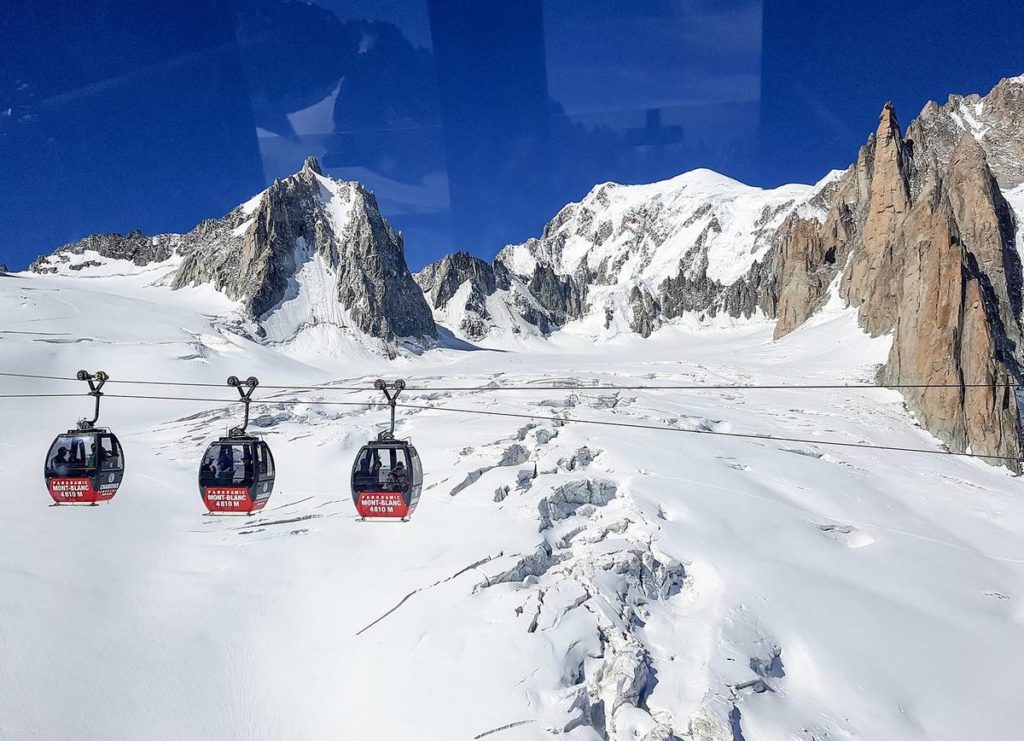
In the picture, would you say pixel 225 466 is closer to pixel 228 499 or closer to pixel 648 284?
pixel 228 499

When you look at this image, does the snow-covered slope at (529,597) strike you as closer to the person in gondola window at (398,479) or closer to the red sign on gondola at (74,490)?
the red sign on gondola at (74,490)

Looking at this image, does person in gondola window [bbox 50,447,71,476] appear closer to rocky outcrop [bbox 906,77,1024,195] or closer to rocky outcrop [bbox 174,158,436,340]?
rocky outcrop [bbox 174,158,436,340]

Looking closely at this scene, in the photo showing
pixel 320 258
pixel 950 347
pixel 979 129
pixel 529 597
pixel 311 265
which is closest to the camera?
pixel 529 597

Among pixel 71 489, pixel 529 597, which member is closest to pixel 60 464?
pixel 71 489

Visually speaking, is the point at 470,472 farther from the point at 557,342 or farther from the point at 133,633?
the point at 557,342

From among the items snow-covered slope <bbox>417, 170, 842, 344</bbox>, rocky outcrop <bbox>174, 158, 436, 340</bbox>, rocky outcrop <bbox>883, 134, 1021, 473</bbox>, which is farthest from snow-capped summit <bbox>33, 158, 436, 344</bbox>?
rocky outcrop <bbox>883, 134, 1021, 473</bbox>

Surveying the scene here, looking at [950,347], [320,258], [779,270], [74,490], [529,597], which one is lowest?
[529,597]
